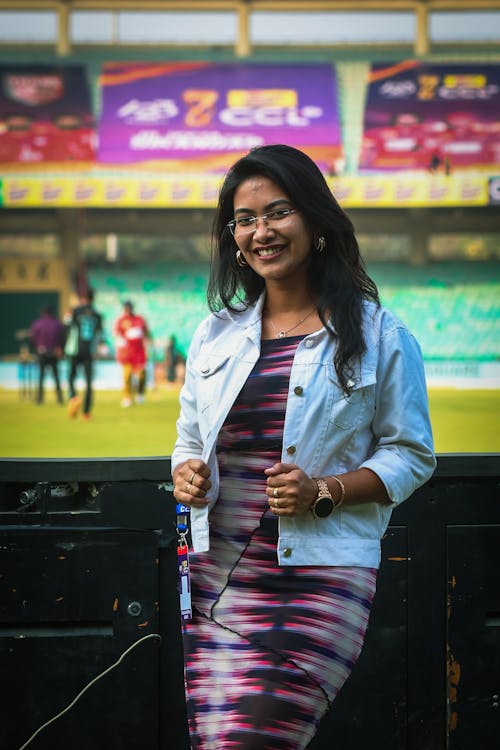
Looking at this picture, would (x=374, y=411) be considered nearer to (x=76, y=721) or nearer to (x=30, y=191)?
(x=76, y=721)

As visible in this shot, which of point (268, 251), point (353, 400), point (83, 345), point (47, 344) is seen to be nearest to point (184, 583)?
point (353, 400)

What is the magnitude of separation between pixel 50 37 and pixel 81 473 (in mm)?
8328

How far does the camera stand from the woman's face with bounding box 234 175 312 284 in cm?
146

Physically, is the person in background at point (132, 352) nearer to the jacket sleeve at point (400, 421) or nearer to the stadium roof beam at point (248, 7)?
the stadium roof beam at point (248, 7)

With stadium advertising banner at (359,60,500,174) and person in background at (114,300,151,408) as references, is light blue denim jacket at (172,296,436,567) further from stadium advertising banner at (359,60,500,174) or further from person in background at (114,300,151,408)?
person in background at (114,300,151,408)

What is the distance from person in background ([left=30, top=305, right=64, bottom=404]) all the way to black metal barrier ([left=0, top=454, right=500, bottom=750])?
864 cm

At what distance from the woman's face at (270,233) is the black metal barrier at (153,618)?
0.77 meters

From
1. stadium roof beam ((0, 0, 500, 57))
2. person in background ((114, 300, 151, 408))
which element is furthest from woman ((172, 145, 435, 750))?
person in background ((114, 300, 151, 408))

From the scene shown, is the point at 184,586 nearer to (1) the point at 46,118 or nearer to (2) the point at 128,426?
(2) the point at 128,426

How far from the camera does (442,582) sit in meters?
2.16

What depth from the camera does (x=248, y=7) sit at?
346 inches

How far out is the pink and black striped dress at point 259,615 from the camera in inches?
52.8

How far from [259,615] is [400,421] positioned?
1.19 ft

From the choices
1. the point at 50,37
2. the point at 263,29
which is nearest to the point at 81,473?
the point at 263,29
